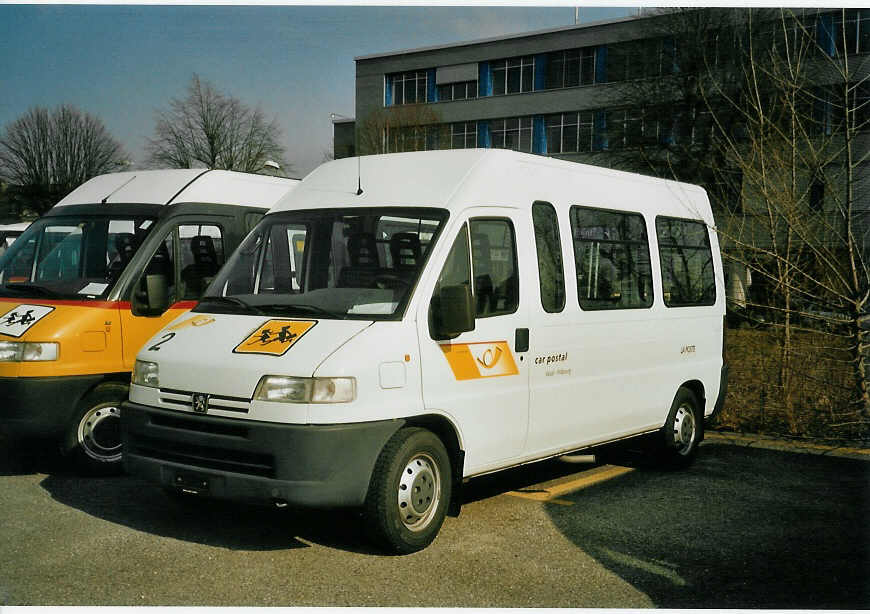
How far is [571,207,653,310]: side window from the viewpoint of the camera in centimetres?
762

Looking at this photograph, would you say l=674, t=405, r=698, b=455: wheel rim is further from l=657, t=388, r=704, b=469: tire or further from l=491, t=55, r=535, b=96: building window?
l=491, t=55, r=535, b=96: building window

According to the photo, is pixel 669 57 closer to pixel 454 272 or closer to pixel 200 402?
pixel 454 272

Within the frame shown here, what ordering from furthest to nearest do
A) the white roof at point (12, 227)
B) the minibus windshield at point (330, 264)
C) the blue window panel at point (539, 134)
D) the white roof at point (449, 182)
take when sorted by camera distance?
1. the blue window panel at point (539, 134)
2. the white roof at point (12, 227)
3. the white roof at point (449, 182)
4. the minibus windshield at point (330, 264)

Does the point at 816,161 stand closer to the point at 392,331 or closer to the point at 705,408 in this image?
the point at 705,408

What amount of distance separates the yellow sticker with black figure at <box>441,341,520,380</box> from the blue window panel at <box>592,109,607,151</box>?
104 ft

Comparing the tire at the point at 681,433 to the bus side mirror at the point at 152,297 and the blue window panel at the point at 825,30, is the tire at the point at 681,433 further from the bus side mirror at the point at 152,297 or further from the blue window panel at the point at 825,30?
the bus side mirror at the point at 152,297

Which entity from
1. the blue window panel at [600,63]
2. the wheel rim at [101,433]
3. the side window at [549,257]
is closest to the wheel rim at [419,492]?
the side window at [549,257]

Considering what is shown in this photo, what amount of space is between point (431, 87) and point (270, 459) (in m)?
45.5

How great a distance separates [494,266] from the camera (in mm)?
6637

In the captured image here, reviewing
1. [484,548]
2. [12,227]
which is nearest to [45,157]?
[12,227]

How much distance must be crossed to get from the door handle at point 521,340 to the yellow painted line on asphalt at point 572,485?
4.67 feet

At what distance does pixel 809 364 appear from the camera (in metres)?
10.1

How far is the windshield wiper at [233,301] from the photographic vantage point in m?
6.33

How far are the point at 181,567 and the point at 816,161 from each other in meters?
6.82
